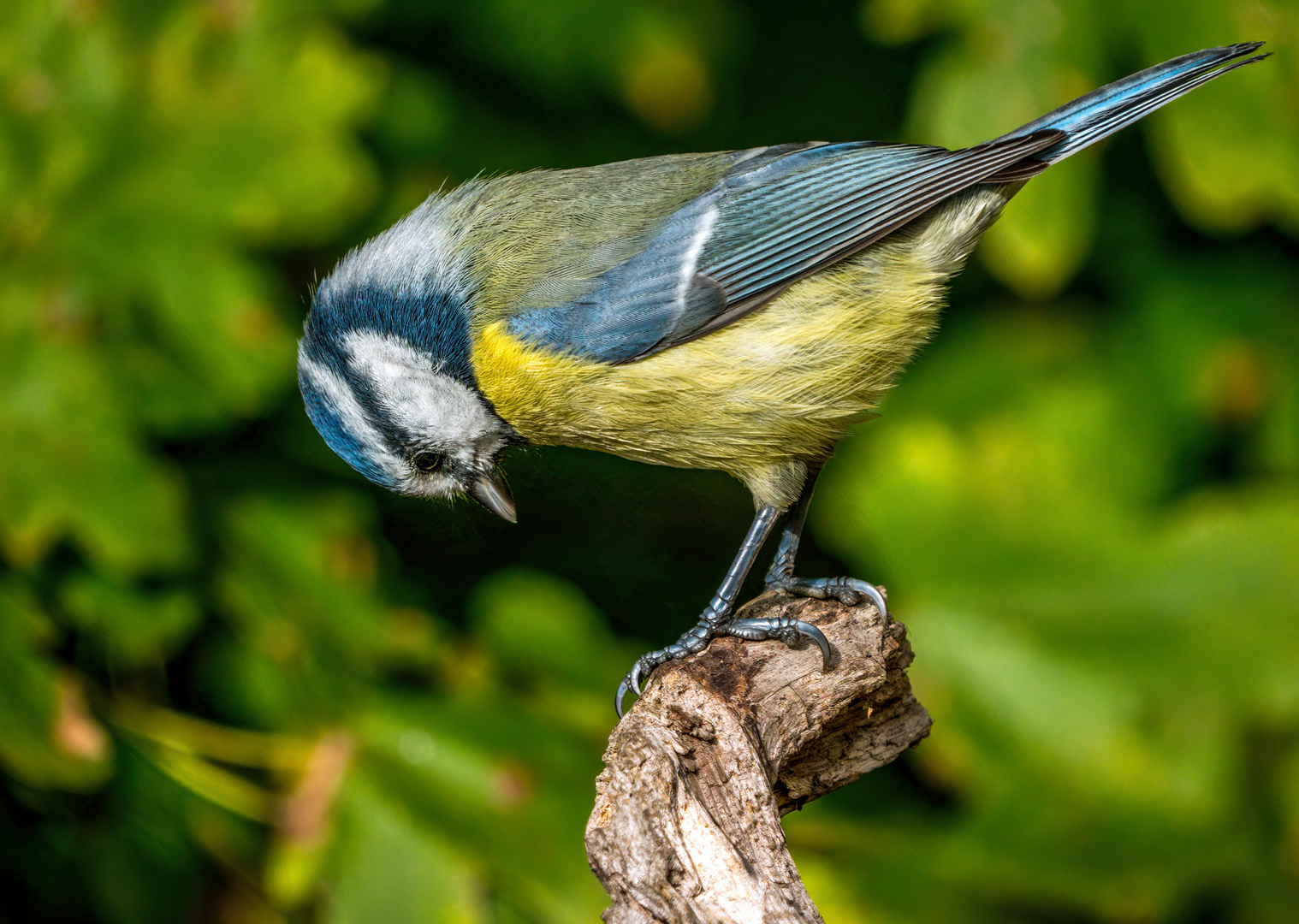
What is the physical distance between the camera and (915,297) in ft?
5.65

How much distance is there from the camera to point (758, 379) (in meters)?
1.63

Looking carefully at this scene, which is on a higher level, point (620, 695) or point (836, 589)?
point (836, 589)

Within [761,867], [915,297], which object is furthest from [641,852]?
[915,297]

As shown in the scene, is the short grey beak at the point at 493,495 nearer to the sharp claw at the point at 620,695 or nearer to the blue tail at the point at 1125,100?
the sharp claw at the point at 620,695

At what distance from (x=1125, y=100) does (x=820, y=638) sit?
2.94ft

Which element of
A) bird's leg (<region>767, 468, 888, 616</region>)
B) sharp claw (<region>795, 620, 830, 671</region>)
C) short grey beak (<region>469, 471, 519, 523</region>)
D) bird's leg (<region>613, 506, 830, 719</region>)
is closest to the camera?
sharp claw (<region>795, 620, 830, 671</region>)

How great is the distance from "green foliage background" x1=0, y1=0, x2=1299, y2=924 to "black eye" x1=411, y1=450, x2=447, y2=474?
0.98 feet

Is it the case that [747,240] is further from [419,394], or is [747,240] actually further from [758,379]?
[419,394]

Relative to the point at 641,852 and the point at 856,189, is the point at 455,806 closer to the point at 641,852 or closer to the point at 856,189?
the point at 641,852

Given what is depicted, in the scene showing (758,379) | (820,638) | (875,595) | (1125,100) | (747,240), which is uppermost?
(1125,100)

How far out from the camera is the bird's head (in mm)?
1674

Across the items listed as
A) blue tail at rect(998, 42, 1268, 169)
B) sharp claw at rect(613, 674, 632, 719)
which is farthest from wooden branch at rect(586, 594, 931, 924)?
blue tail at rect(998, 42, 1268, 169)

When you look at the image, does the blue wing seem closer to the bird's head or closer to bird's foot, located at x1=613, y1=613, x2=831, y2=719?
the bird's head

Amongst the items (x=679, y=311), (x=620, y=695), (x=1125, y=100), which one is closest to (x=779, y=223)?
(x=679, y=311)
